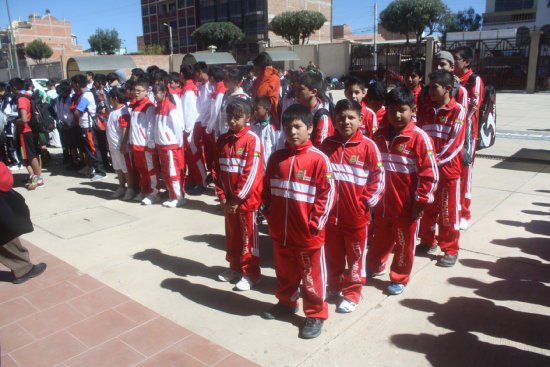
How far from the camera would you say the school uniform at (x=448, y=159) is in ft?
12.5

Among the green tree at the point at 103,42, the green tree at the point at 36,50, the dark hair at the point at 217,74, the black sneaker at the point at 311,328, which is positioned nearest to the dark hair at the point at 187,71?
the dark hair at the point at 217,74

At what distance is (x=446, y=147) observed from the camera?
3.80 meters

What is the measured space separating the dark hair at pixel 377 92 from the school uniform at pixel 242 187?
1521mm

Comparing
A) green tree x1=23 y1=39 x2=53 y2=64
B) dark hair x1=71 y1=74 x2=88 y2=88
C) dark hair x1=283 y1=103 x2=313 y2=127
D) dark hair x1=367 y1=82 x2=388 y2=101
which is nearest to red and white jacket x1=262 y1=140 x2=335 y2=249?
dark hair x1=283 y1=103 x2=313 y2=127

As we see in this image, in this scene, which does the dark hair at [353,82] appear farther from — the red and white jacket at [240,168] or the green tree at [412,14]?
the green tree at [412,14]

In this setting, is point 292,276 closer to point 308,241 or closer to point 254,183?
point 308,241

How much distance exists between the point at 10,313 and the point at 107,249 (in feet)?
4.33

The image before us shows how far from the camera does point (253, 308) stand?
11.2 feet

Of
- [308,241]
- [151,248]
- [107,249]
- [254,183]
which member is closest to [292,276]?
[308,241]

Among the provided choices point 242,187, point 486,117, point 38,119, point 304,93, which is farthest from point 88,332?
point 38,119

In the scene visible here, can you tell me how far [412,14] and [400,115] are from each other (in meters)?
51.9

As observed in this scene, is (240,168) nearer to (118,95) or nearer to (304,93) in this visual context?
(304,93)

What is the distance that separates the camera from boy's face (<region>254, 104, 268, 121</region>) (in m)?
4.24

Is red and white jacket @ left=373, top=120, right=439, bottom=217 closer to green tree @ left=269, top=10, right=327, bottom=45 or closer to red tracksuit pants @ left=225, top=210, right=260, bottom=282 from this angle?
red tracksuit pants @ left=225, top=210, right=260, bottom=282
